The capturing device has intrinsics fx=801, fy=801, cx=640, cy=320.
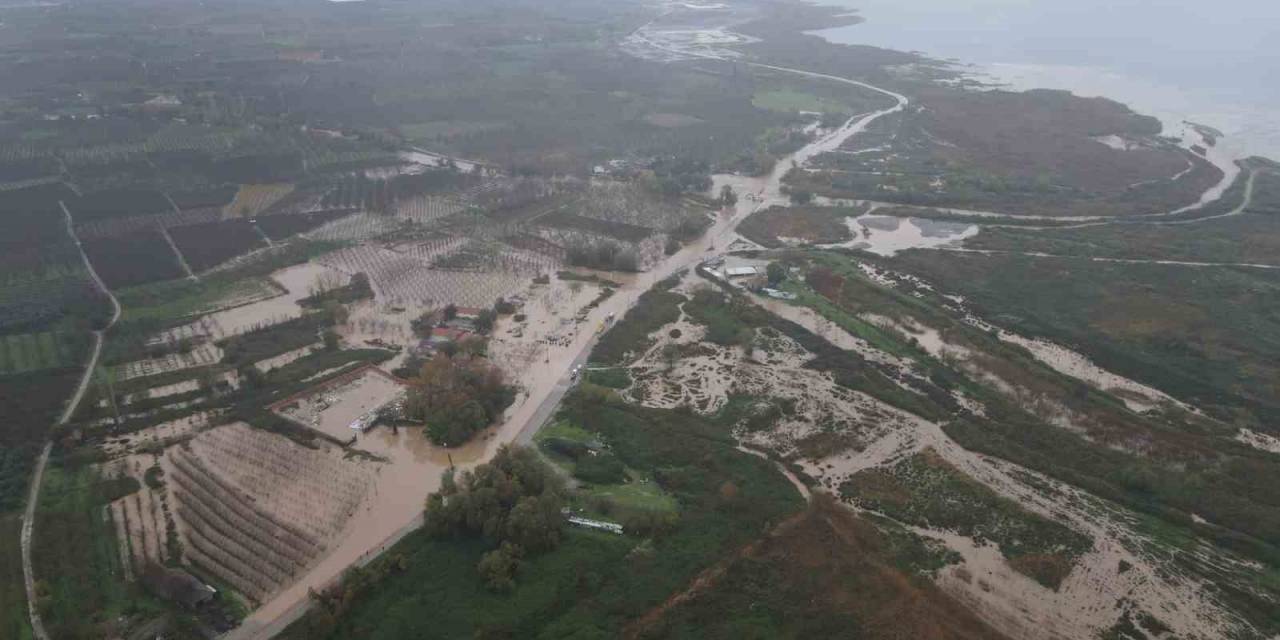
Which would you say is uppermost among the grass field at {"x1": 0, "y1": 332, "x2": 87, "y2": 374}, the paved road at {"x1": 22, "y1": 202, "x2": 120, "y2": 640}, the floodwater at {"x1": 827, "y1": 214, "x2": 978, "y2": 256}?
the floodwater at {"x1": 827, "y1": 214, "x2": 978, "y2": 256}

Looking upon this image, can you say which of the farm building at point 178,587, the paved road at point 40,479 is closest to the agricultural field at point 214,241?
the paved road at point 40,479

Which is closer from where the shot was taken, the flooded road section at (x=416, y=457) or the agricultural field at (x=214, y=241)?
the flooded road section at (x=416, y=457)

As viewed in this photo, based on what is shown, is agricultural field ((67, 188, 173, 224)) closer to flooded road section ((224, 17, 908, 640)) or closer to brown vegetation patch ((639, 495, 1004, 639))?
flooded road section ((224, 17, 908, 640))

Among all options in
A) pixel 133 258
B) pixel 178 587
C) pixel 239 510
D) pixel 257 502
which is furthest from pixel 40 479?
pixel 133 258

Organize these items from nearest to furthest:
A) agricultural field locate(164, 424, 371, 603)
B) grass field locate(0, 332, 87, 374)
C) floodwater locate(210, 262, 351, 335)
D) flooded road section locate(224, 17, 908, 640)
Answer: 1. flooded road section locate(224, 17, 908, 640)
2. agricultural field locate(164, 424, 371, 603)
3. grass field locate(0, 332, 87, 374)
4. floodwater locate(210, 262, 351, 335)

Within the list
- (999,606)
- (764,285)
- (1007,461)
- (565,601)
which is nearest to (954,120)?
(764,285)

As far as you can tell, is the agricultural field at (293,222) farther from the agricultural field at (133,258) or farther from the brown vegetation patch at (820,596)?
the brown vegetation patch at (820,596)

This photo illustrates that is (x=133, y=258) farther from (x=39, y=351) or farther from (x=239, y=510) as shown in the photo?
(x=239, y=510)

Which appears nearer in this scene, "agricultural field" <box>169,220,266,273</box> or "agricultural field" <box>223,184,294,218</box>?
"agricultural field" <box>169,220,266,273</box>

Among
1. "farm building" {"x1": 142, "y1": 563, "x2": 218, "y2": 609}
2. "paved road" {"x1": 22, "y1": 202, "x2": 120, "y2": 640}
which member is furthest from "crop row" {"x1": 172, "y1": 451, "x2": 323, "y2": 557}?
"paved road" {"x1": 22, "y1": 202, "x2": 120, "y2": 640}
